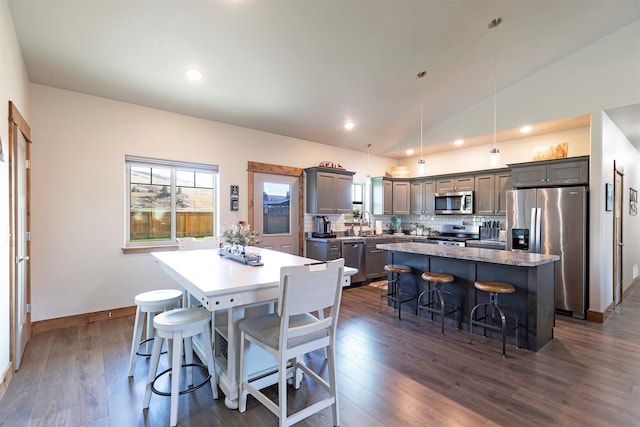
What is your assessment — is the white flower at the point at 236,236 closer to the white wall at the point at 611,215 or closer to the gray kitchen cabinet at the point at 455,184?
the white wall at the point at 611,215

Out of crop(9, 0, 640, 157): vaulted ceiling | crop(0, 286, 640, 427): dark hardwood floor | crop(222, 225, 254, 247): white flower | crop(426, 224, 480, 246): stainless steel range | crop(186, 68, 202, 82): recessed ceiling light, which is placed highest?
crop(9, 0, 640, 157): vaulted ceiling

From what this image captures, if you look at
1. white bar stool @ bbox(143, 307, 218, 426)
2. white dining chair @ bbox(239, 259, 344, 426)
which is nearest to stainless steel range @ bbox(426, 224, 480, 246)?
white dining chair @ bbox(239, 259, 344, 426)

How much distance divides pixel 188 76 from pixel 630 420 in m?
4.92

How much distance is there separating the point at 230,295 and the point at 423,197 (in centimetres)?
568

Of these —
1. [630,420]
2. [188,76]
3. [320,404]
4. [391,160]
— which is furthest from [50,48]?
[391,160]

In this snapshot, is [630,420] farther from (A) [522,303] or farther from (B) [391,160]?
(B) [391,160]

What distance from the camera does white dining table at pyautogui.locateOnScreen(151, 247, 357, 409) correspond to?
181cm

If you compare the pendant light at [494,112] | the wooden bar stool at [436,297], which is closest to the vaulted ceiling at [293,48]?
the pendant light at [494,112]

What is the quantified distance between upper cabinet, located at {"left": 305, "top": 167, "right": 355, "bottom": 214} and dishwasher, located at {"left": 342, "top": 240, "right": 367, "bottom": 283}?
739 millimetres

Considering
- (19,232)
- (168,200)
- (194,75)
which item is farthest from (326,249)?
(19,232)

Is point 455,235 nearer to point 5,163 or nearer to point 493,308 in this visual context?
point 493,308

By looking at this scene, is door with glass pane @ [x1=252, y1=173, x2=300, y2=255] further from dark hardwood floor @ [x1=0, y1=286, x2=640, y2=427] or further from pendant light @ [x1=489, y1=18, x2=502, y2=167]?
pendant light @ [x1=489, y1=18, x2=502, y2=167]

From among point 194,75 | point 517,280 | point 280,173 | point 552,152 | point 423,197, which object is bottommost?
point 517,280

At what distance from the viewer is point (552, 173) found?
4.30 metres
